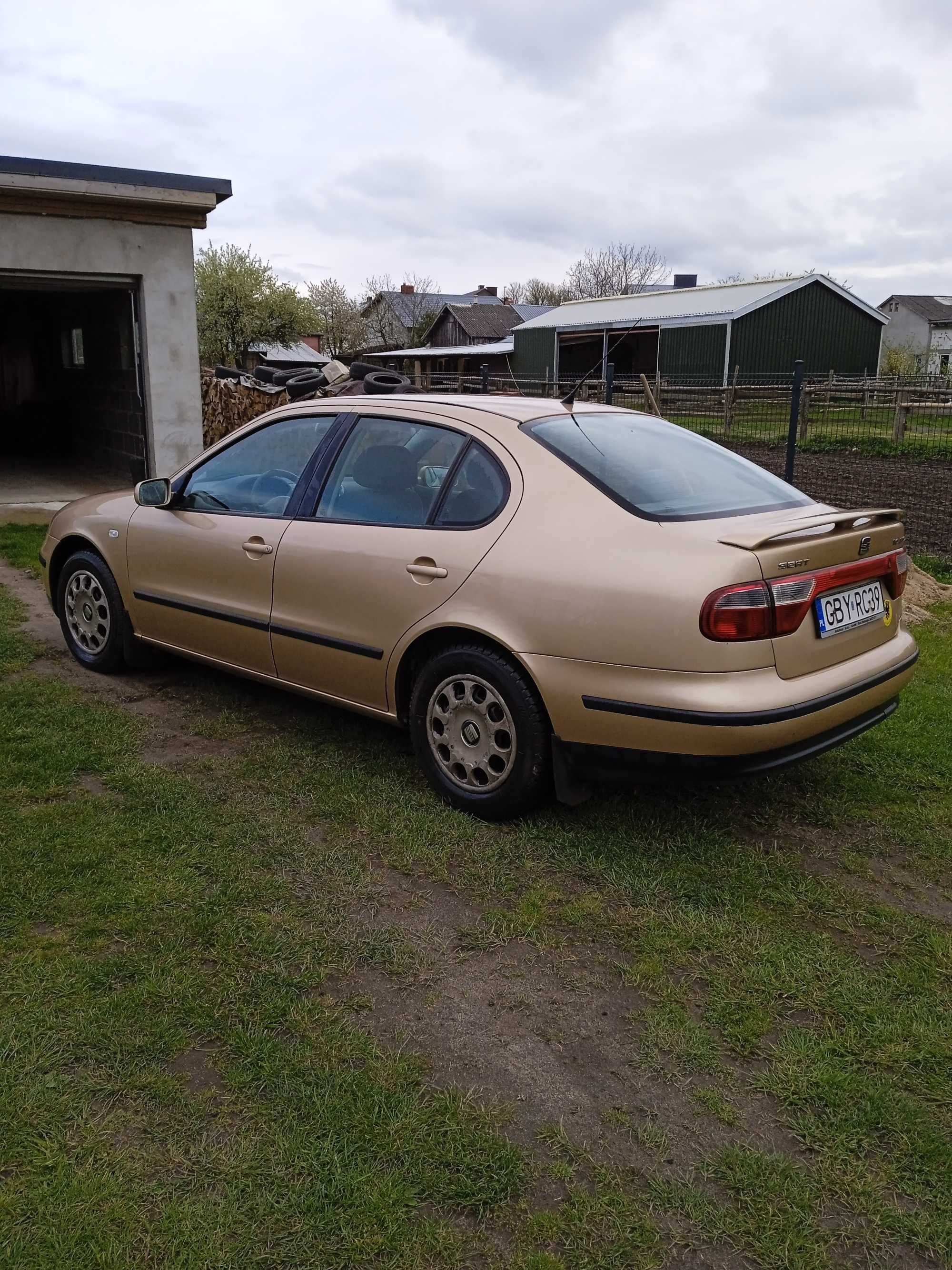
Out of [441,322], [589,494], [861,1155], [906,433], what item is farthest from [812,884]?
[441,322]

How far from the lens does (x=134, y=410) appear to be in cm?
1332

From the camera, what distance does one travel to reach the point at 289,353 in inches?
2079

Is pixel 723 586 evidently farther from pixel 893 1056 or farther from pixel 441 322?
pixel 441 322

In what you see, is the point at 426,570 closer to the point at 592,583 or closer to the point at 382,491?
the point at 382,491

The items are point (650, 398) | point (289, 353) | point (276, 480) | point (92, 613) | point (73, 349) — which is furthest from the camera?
point (289, 353)

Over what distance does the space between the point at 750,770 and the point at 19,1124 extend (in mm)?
2292

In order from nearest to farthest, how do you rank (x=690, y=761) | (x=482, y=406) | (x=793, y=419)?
(x=690, y=761), (x=482, y=406), (x=793, y=419)

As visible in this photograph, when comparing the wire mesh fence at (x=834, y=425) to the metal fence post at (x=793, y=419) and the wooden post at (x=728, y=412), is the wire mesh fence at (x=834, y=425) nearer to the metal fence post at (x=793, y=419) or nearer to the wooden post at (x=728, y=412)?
the wooden post at (x=728, y=412)

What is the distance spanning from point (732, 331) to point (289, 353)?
26047 mm

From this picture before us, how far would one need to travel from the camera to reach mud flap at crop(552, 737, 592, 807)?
366 centimetres

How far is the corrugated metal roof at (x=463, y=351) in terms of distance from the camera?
4247cm

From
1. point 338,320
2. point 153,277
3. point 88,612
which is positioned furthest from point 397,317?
point 88,612

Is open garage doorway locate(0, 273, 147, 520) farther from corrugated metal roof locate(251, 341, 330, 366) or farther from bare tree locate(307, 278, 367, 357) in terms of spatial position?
bare tree locate(307, 278, 367, 357)

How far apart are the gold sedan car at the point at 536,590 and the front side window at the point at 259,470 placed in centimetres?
1
